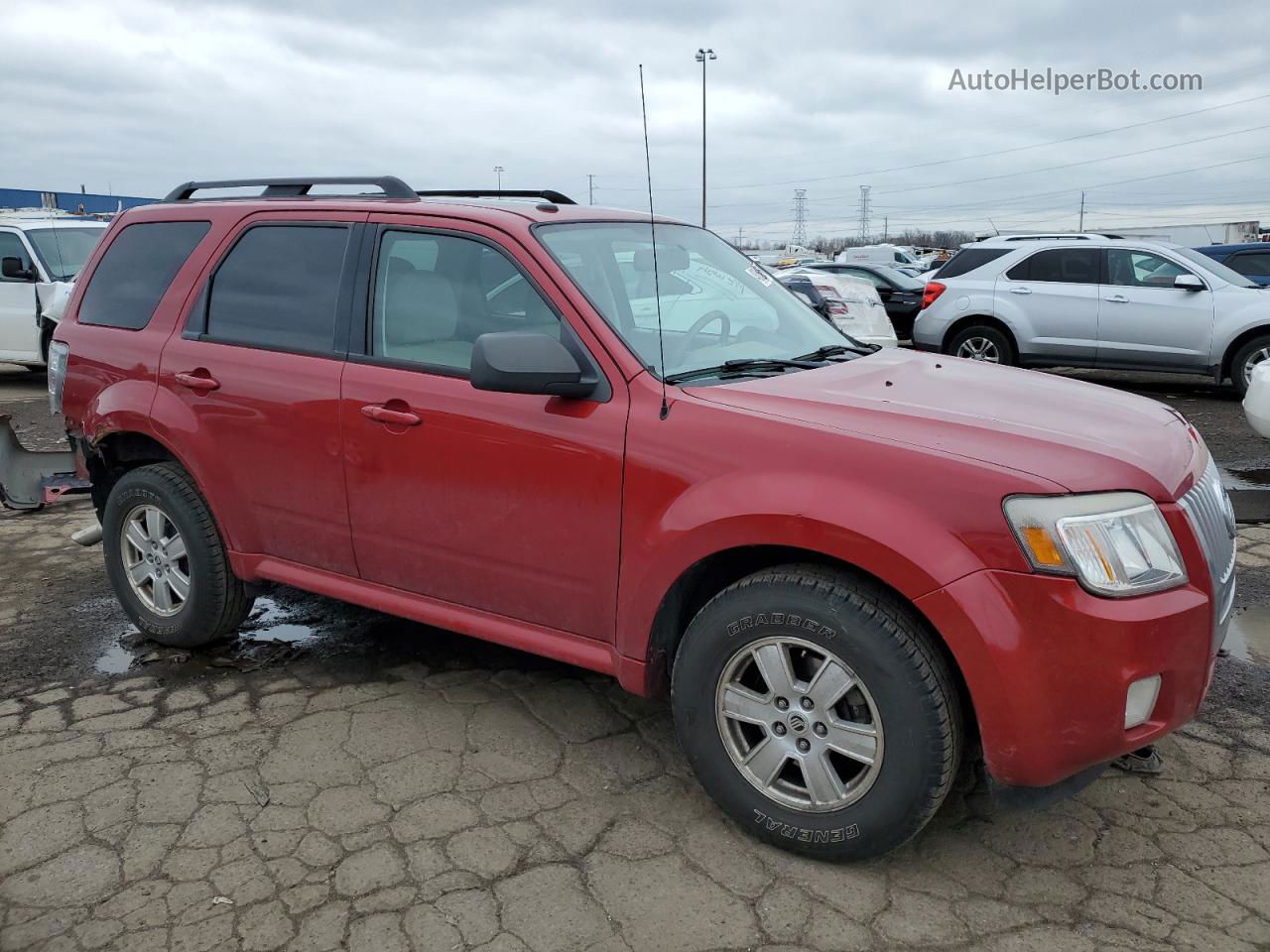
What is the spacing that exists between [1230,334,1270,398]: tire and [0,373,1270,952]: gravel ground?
25.2 ft

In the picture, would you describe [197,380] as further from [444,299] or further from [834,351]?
[834,351]

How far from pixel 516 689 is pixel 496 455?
112 centimetres

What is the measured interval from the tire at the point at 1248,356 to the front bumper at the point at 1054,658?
9401mm

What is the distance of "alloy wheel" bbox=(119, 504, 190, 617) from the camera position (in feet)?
14.1

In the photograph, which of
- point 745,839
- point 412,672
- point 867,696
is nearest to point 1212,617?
point 867,696

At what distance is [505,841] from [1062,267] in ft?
34.1

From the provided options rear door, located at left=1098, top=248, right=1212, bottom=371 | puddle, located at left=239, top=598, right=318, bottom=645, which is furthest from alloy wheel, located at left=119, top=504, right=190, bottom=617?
rear door, located at left=1098, top=248, right=1212, bottom=371

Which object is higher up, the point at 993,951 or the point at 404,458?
the point at 404,458

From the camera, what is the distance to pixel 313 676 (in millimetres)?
4191

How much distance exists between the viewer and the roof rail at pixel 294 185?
12.9 ft

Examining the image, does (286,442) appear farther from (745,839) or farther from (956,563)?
(956,563)

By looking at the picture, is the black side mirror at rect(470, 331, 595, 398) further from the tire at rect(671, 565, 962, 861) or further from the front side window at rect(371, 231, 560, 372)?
the tire at rect(671, 565, 962, 861)

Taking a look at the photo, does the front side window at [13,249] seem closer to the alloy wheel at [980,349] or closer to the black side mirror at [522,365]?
the alloy wheel at [980,349]

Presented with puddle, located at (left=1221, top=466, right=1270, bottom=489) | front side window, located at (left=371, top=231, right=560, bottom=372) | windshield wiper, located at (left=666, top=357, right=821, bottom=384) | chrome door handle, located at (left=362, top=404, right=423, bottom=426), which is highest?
front side window, located at (left=371, top=231, right=560, bottom=372)
